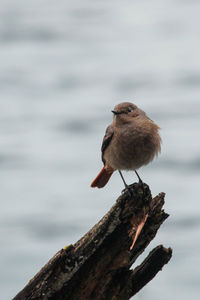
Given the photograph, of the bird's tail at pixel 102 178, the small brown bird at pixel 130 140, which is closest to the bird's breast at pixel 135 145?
the small brown bird at pixel 130 140

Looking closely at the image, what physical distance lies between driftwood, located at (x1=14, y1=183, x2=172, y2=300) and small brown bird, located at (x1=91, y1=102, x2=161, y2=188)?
6.74 feet

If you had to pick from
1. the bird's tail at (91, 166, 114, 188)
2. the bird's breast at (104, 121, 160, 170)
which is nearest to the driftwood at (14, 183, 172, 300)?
the bird's breast at (104, 121, 160, 170)

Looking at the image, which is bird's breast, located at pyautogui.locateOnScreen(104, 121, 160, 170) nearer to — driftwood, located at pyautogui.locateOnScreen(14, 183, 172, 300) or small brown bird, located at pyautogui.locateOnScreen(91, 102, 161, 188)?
small brown bird, located at pyautogui.locateOnScreen(91, 102, 161, 188)

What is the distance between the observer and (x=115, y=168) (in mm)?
7941

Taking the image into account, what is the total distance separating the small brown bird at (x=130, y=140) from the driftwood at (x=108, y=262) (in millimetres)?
2056

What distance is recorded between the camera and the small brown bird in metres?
7.45

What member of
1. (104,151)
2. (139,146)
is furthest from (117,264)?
(104,151)

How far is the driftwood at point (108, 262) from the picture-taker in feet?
15.4

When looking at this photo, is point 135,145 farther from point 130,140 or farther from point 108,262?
point 108,262

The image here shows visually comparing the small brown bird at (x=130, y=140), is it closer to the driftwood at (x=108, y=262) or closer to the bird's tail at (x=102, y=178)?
the bird's tail at (x=102, y=178)

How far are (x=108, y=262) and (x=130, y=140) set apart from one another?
277 cm

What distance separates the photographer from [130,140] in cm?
747

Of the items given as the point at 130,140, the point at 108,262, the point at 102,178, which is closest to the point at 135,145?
the point at 130,140

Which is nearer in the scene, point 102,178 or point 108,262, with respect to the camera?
point 108,262
